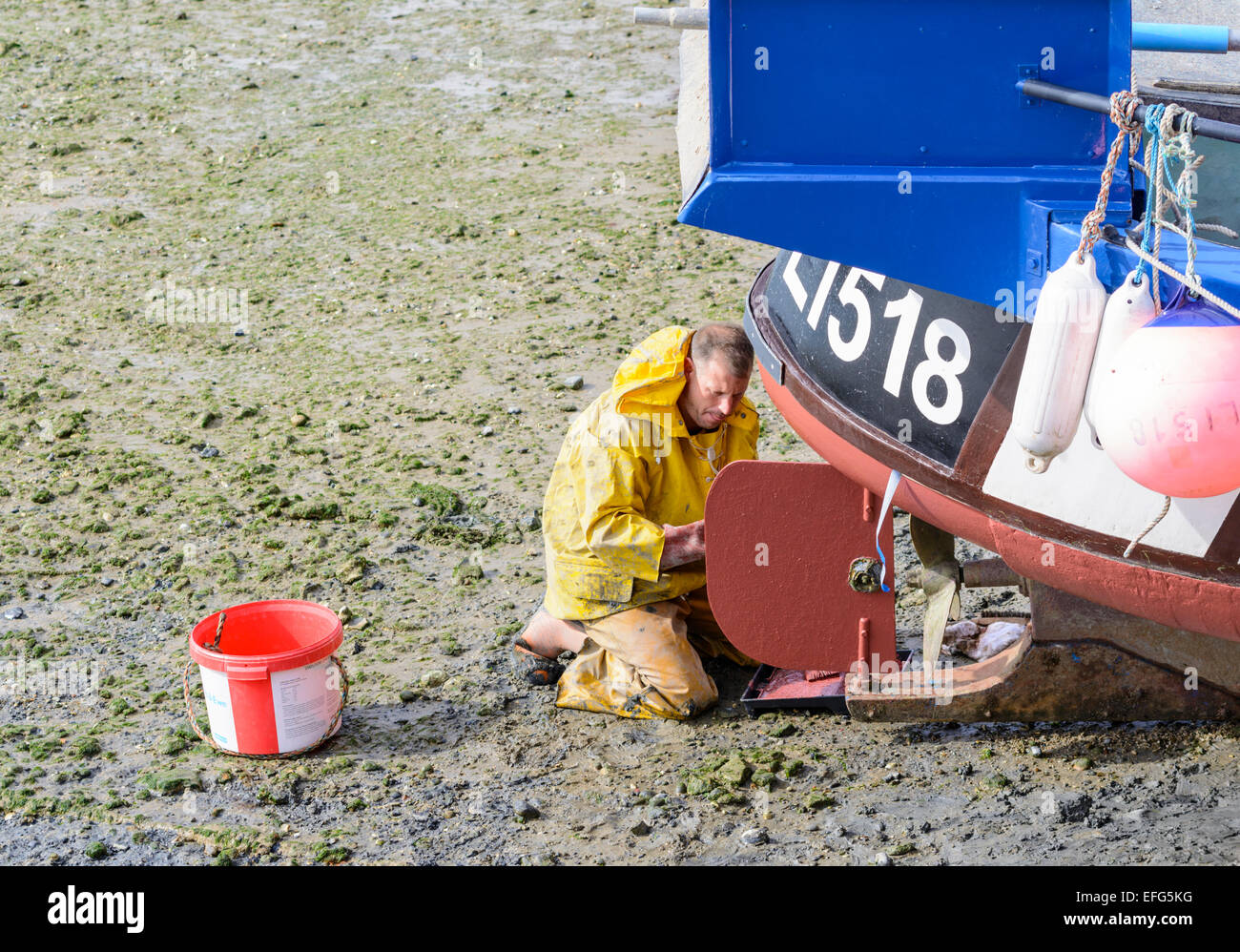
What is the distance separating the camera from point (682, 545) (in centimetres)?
348

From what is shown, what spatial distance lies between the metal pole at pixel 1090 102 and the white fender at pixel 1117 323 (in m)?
0.27

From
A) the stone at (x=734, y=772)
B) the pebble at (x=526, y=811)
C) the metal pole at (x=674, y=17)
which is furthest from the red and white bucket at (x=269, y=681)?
the metal pole at (x=674, y=17)

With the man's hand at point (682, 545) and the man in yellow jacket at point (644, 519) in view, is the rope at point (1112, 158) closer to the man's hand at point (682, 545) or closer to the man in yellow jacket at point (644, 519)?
the man in yellow jacket at point (644, 519)

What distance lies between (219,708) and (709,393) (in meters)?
1.43

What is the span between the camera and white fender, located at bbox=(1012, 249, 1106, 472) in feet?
7.40

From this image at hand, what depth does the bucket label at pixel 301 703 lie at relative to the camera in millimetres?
3172

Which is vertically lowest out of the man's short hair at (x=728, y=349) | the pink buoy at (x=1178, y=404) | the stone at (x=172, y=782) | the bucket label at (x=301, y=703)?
the stone at (x=172, y=782)

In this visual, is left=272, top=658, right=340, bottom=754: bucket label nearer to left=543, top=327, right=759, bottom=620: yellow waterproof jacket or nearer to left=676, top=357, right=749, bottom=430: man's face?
left=543, top=327, right=759, bottom=620: yellow waterproof jacket

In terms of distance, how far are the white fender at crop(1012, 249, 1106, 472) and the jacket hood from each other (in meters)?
1.26

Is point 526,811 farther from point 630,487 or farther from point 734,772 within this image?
point 630,487

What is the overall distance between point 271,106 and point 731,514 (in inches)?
266

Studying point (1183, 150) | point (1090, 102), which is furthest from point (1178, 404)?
point (1090, 102)

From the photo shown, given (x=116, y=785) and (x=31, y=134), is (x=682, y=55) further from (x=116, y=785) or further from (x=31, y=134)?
(x=116, y=785)

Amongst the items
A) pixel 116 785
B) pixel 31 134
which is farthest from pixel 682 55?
pixel 116 785
